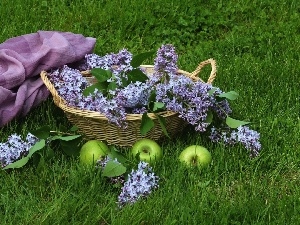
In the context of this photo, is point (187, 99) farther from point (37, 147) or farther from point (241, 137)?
point (37, 147)

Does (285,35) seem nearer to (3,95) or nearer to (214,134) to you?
(214,134)

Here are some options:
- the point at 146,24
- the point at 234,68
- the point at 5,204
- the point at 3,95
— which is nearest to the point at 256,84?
the point at 234,68

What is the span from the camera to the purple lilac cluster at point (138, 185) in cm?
289

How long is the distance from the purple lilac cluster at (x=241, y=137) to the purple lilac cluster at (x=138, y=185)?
489mm

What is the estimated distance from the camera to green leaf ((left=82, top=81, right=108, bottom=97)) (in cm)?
334

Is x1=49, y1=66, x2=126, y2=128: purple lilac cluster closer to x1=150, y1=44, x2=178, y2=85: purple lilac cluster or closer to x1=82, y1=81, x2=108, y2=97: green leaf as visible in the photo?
x1=82, y1=81, x2=108, y2=97: green leaf

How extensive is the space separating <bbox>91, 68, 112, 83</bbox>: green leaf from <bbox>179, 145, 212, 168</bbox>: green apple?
1.85 ft

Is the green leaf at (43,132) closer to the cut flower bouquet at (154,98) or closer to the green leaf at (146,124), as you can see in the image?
the cut flower bouquet at (154,98)

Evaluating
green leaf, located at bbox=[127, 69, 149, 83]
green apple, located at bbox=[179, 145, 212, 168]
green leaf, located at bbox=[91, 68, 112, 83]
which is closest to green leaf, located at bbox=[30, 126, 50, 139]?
green leaf, located at bbox=[91, 68, 112, 83]

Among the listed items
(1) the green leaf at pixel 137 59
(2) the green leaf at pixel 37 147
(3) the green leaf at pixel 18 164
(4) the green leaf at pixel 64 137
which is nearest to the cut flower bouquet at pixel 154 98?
(1) the green leaf at pixel 137 59

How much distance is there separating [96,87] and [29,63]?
0.46 meters

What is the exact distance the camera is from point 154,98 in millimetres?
3277

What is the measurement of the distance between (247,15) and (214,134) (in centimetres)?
202

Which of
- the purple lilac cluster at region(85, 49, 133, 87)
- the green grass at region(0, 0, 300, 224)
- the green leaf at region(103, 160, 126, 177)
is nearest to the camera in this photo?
the green grass at region(0, 0, 300, 224)
